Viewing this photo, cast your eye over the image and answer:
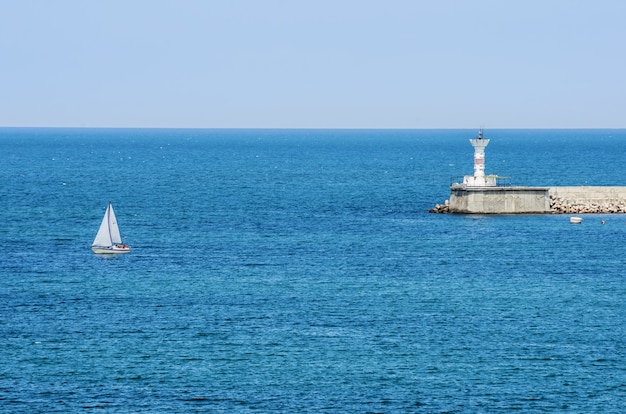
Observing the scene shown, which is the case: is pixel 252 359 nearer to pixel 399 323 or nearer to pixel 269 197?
pixel 399 323

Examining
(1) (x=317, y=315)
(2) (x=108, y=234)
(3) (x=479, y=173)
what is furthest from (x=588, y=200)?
(1) (x=317, y=315)

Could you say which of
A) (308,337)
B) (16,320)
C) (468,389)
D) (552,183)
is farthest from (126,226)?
(552,183)

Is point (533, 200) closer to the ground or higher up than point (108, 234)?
higher up

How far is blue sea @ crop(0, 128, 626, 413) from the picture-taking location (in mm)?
55344

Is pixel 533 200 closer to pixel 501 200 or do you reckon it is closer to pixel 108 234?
pixel 501 200

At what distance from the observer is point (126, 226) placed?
12094 centimetres

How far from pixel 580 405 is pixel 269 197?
10999cm

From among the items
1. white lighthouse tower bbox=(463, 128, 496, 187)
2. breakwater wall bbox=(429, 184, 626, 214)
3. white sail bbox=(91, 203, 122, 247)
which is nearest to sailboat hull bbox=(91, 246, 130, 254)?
white sail bbox=(91, 203, 122, 247)

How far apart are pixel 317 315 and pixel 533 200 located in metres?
56.5

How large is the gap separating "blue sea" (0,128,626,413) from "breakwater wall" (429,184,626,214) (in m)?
1.65

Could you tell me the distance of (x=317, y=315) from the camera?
237 ft

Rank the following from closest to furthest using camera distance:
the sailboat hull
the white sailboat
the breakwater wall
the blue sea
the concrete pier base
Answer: the blue sea < the sailboat hull < the white sailboat < the concrete pier base < the breakwater wall

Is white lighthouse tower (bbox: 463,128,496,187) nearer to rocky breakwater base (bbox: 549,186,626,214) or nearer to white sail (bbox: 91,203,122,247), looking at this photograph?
rocky breakwater base (bbox: 549,186,626,214)

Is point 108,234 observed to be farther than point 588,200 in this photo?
No
